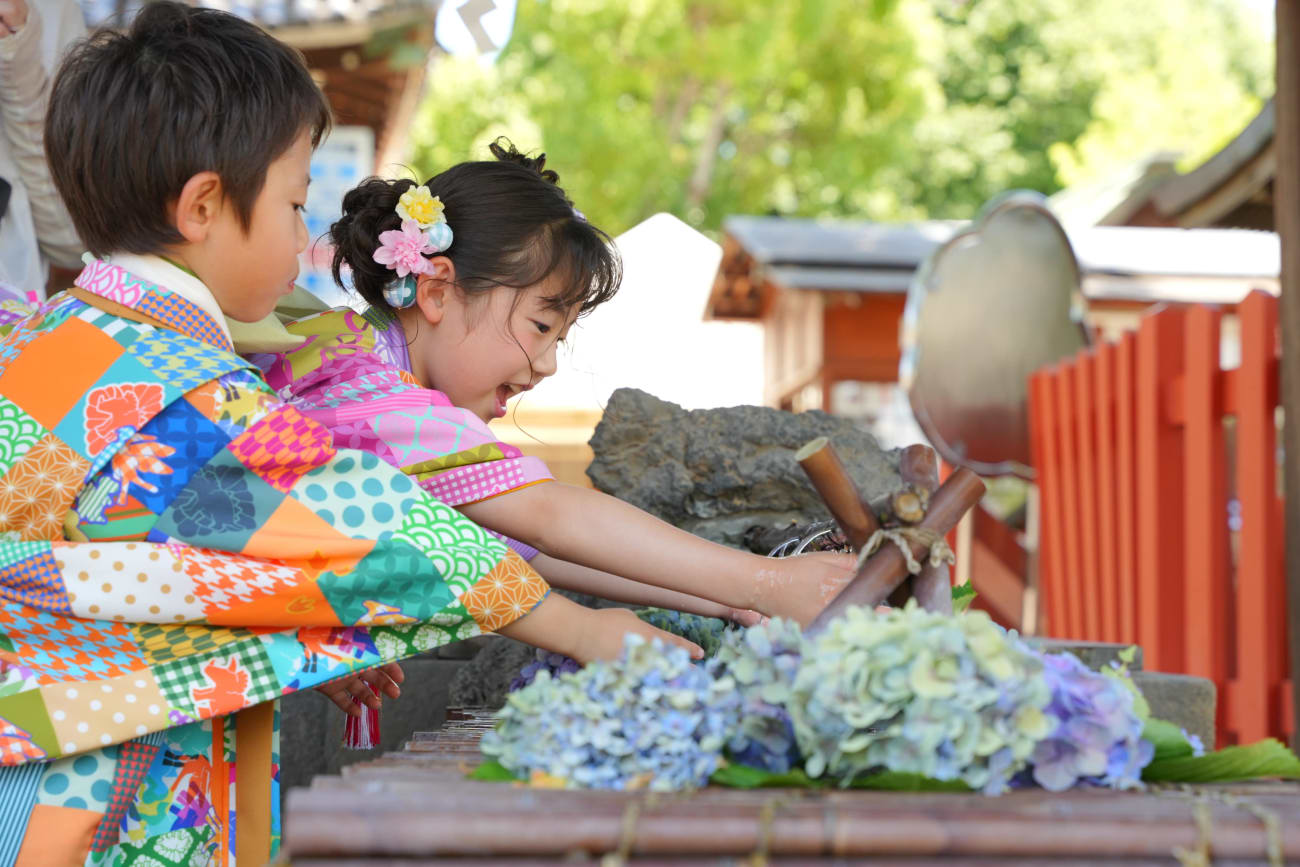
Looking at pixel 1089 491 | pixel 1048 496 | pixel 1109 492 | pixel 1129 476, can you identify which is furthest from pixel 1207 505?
pixel 1048 496

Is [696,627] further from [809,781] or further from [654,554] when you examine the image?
[809,781]

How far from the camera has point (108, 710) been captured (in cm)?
148

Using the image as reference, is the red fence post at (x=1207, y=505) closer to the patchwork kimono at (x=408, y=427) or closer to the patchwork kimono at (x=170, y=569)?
the patchwork kimono at (x=408, y=427)

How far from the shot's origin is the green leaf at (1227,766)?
1317mm

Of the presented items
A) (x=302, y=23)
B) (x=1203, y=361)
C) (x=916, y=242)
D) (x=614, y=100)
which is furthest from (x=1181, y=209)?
(x=614, y=100)

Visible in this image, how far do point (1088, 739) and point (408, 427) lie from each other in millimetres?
913

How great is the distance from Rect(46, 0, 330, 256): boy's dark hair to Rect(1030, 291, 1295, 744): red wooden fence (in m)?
2.89

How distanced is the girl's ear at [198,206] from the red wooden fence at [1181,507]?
2.93 meters

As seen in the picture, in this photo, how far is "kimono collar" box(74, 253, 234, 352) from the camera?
1601mm

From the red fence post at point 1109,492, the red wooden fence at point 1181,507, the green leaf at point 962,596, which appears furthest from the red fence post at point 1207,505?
the green leaf at point 962,596

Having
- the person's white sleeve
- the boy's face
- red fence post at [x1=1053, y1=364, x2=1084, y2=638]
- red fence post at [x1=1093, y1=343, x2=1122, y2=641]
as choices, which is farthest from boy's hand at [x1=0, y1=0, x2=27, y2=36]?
red fence post at [x1=1053, y1=364, x2=1084, y2=638]

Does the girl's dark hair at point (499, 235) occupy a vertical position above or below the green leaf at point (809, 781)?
above

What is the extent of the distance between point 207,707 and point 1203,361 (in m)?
3.27

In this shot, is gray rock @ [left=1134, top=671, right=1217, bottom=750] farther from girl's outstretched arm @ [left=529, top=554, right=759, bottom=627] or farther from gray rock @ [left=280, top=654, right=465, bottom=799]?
gray rock @ [left=280, top=654, right=465, bottom=799]
